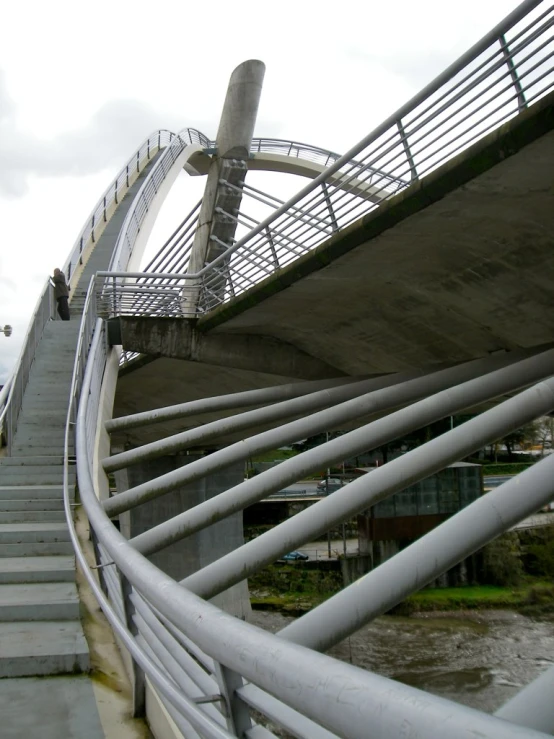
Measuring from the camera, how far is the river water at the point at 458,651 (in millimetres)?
24703

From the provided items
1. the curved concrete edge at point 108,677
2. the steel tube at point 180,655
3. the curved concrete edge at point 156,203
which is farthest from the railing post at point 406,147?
the curved concrete edge at point 156,203

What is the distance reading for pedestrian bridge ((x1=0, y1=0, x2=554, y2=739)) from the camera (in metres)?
2.07

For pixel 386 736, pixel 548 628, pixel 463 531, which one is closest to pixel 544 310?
pixel 463 531

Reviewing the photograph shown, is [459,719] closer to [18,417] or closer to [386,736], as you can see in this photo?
[386,736]

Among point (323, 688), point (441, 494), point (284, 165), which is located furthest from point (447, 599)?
point (323, 688)

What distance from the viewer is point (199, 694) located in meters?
2.65

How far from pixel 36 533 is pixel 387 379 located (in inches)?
185

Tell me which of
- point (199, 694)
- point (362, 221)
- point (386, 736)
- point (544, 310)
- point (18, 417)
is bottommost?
point (199, 694)

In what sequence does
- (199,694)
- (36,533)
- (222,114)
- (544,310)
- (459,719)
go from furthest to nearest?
(222,114), (544,310), (36,533), (199,694), (459,719)

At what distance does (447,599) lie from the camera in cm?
3431

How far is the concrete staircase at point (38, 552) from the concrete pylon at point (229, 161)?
6.35m

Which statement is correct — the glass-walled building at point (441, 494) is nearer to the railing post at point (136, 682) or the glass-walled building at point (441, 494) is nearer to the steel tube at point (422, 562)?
the steel tube at point (422, 562)

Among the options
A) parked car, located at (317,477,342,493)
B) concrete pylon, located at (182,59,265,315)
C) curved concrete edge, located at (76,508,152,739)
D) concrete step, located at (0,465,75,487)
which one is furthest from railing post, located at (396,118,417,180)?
parked car, located at (317,477,342,493)

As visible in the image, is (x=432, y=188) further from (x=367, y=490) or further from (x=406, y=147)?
(x=367, y=490)
